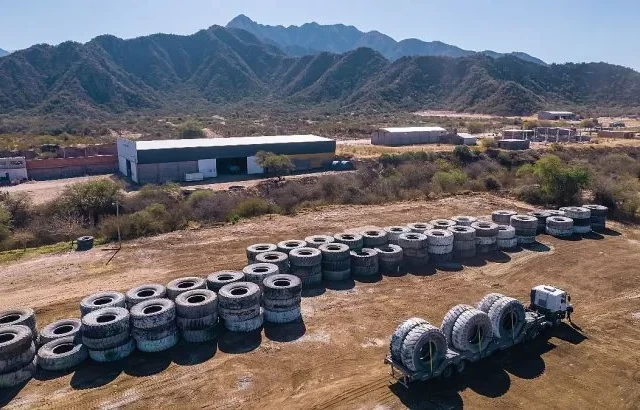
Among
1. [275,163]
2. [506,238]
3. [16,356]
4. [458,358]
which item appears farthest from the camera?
[275,163]

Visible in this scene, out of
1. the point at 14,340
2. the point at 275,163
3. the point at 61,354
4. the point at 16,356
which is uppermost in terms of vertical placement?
the point at 275,163

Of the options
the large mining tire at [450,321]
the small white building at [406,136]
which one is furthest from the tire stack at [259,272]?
the small white building at [406,136]

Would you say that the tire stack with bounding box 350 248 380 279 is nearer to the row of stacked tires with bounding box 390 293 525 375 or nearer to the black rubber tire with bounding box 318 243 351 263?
the black rubber tire with bounding box 318 243 351 263

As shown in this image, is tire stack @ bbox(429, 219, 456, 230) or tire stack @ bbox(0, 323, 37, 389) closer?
tire stack @ bbox(0, 323, 37, 389)

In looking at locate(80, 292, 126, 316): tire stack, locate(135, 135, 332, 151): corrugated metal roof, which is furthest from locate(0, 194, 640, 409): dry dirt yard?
locate(135, 135, 332, 151): corrugated metal roof

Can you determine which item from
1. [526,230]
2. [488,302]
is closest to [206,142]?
[526,230]

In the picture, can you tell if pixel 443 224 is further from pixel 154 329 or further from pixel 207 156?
pixel 207 156
